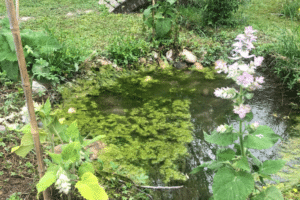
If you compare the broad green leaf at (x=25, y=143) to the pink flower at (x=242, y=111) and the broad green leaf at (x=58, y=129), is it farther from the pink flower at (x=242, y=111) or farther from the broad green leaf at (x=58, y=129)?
the pink flower at (x=242, y=111)

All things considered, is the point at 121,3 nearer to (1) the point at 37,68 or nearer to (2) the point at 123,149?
(1) the point at 37,68

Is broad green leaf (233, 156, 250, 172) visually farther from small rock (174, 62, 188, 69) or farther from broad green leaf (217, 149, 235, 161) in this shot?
small rock (174, 62, 188, 69)

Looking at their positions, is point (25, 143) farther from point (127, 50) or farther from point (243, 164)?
point (127, 50)

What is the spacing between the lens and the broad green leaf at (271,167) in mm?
1601

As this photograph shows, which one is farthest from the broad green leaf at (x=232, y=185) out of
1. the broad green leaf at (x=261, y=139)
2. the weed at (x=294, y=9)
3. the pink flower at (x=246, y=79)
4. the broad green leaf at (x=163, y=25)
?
the weed at (x=294, y=9)

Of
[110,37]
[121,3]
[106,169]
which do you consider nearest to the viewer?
[106,169]

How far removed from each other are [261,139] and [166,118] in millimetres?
1732

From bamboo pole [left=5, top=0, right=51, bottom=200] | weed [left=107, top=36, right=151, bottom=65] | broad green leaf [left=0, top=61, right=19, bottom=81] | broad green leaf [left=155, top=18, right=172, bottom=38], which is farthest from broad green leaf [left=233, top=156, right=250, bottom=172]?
broad green leaf [left=155, top=18, right=172, bottom=38]

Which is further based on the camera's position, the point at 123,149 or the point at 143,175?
the point at 123,149

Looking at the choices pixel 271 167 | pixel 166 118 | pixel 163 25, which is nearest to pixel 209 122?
pixel 166 118

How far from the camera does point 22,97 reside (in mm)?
3051

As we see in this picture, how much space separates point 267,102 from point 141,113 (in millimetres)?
1755

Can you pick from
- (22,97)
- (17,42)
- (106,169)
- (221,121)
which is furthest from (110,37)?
(17,42)

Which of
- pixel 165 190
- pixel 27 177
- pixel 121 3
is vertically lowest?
pixel 165 190
